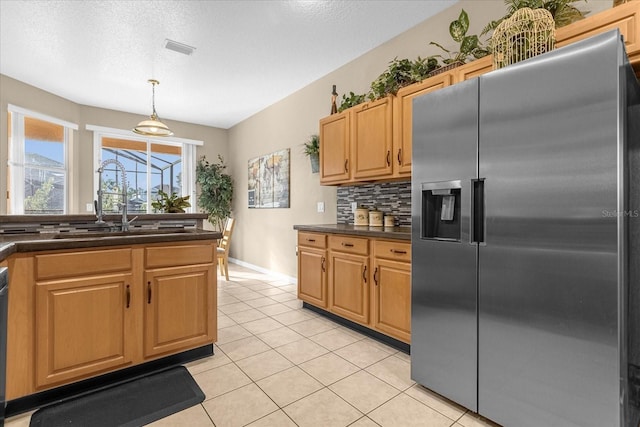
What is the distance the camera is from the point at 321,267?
3166 mm

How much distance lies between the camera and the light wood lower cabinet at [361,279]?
2375 mm

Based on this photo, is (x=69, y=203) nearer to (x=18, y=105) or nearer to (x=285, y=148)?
(x=18, y=105)

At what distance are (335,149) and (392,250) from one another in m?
1.44

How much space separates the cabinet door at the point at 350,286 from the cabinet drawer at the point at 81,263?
1713mm

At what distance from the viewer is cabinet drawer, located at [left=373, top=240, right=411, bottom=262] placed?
2.33 m

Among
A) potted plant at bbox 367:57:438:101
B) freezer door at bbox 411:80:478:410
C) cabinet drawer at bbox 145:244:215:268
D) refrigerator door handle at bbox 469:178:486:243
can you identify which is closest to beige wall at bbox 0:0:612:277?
potted plant at bbox 367:57:438:101

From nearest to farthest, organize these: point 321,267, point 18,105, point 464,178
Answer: point 464,178
point 321,267
point 18,105

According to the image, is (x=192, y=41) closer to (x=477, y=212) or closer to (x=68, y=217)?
(x=68, y=217)

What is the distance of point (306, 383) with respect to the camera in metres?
2.02

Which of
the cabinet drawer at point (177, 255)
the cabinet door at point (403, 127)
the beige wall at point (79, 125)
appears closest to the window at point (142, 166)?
the beige wall at point (79, 125)

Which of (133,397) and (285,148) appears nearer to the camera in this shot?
(133,397)

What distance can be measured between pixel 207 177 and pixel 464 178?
5449 millimetres

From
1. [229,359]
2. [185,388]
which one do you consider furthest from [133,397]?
[229,359]

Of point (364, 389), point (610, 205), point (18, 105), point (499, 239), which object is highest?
point (18, 105)
